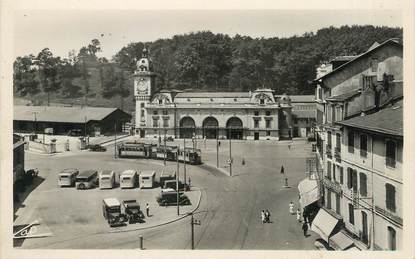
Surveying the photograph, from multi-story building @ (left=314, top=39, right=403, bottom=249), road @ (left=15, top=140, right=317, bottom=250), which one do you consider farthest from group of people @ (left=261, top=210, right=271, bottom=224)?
multi-story building @ (left=314, top=39, right=403, bottom=249)

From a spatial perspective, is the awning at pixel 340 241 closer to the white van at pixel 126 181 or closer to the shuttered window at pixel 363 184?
the shuttered window at pixel 363 184

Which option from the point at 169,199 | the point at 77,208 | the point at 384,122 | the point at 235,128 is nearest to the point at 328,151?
the point at 384,122

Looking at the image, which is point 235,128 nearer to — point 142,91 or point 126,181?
point 142,91

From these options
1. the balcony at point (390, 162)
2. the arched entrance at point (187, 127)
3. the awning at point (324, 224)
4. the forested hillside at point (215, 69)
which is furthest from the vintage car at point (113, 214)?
the forested hillside at point (215, 69)

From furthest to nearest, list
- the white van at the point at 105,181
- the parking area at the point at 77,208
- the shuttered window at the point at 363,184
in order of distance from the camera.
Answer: the white van at the point at 105,181 < the parking area at the point at 77,208 < the shuttered window at the point at 363,184
